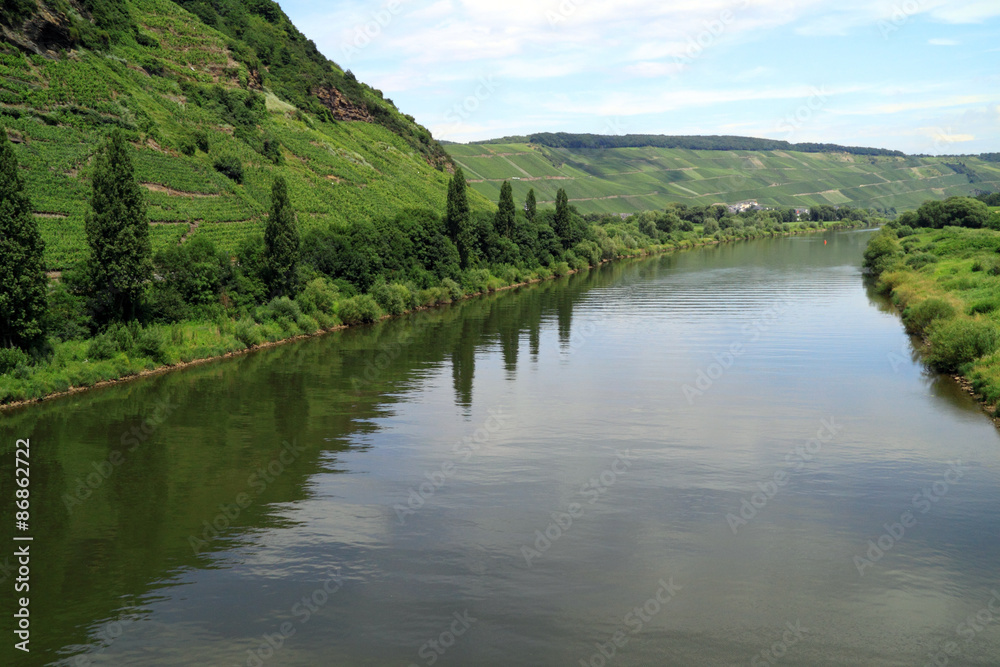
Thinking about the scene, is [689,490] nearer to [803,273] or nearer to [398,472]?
[398,472]

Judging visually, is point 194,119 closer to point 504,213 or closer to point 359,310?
point 504,213

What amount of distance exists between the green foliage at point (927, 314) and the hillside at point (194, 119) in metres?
51.9

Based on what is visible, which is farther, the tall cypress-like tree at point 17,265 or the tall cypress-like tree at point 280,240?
the tall cypress-like tree at point 280,240

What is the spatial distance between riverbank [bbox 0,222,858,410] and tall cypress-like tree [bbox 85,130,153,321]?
2.60 metres

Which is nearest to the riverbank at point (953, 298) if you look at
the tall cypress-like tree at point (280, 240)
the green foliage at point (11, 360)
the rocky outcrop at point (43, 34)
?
the tall cypress-like tree at point (280, 240)

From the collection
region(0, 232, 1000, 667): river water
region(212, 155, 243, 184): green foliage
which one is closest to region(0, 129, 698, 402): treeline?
region(0, 232, 1000, 667): river water

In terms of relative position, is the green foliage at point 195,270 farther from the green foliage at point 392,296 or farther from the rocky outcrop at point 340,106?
the rocky outcrop at point 340,106

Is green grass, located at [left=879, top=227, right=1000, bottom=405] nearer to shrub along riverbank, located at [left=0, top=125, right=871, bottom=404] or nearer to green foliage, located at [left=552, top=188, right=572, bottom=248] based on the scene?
shrub along riverbank, located at [left=0, top=125, right=871, bottom=404]

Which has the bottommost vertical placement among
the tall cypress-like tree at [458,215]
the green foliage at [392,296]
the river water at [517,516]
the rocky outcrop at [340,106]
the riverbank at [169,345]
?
the river water at [517,516]

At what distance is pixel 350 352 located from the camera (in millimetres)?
53812

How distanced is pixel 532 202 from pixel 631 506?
9019 cm

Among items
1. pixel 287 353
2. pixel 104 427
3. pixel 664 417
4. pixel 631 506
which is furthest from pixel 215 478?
pixel 287 353

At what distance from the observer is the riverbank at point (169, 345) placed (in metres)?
38.9

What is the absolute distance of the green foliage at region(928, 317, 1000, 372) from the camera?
41031 millimetres
